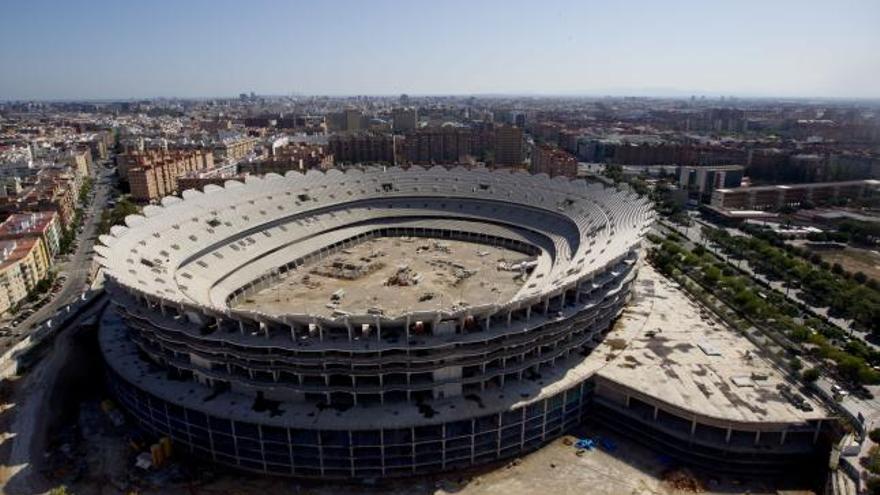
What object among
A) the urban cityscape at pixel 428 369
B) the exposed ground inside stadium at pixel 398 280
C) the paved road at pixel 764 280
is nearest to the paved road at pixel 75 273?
the urban cityscape at pixel 428 369

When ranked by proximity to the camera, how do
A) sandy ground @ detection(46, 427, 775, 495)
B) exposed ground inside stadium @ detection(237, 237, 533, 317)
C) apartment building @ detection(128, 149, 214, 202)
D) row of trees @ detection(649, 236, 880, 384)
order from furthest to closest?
1. apartment building @ detection(128, 149, 214, 202)
2. exposed ground inside stadium @ detection(237, 237, 533, 317)
3. row of trees @ detection(649, 236, 880, 384)
4. sandy ground @ detection(46, 427, 775, 495)

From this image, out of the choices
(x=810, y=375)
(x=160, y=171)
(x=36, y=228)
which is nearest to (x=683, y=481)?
(x=810, y=375)

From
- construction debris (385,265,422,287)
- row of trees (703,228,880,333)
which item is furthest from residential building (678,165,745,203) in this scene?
construction debris (385,265,422,287)

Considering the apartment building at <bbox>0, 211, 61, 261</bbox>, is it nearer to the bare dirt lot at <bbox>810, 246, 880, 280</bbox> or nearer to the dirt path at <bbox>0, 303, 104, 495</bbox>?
the dirt path at <bbox>0, 303, 104, 495</bbox>

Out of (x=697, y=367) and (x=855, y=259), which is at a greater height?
(x=697, y=367)

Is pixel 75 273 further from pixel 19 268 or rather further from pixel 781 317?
pixel 781 317

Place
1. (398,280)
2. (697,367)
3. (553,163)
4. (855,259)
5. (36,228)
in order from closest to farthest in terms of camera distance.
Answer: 1. (697,367)
2. (398,280)
3. (36,228)
4. (855,259)
5. (553,163)

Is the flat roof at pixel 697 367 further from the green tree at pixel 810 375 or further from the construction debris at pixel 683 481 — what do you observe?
the construction debris at pixel 683 481
